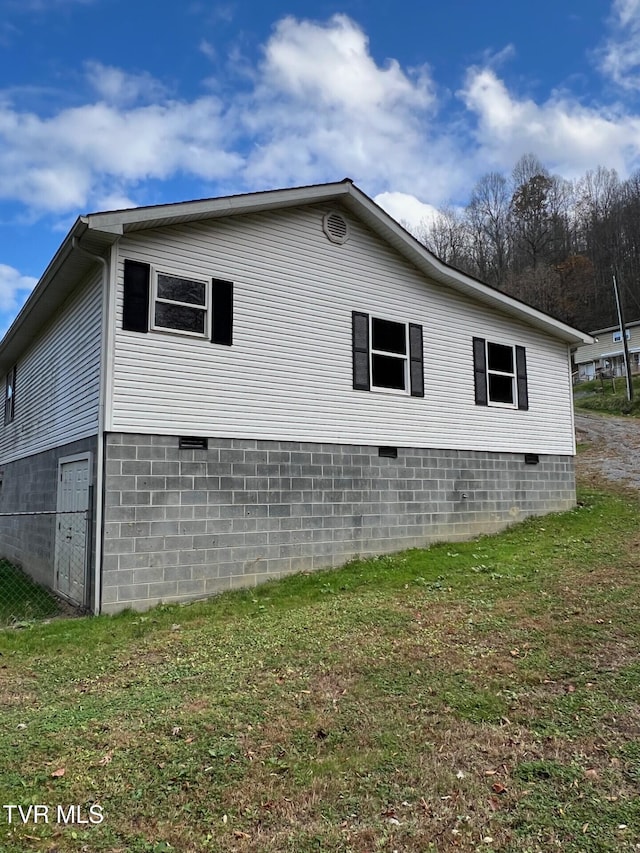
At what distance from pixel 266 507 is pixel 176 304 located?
316 cm

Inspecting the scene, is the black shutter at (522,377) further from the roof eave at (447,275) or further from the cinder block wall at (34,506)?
the cinder block wall at (34,506)

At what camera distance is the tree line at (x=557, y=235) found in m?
39.2

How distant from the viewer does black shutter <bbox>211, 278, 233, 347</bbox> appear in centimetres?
825

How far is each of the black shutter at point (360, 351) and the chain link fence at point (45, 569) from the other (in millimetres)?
4736

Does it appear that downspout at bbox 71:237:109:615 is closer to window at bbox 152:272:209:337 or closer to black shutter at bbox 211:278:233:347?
window at bbox 152:272:209:337

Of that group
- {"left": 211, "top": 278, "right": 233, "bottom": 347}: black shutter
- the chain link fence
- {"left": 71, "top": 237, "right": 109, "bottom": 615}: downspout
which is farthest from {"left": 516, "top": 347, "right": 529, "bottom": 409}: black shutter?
the chain link fence

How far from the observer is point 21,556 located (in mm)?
11266

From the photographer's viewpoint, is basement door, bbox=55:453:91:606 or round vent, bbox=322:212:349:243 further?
round vent, bbox=322:212:349:243

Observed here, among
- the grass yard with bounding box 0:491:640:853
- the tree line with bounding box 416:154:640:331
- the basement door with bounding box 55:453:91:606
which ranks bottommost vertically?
the grass yard with bounding box 0:491:640:853

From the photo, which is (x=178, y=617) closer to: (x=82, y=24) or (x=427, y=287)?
(x=427, y=287)

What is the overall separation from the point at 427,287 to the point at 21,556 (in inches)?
372

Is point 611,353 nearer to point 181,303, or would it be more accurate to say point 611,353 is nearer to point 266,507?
point 266,507

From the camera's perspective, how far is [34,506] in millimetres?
10828

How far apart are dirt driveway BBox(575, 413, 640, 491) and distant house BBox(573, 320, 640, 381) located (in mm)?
13715
